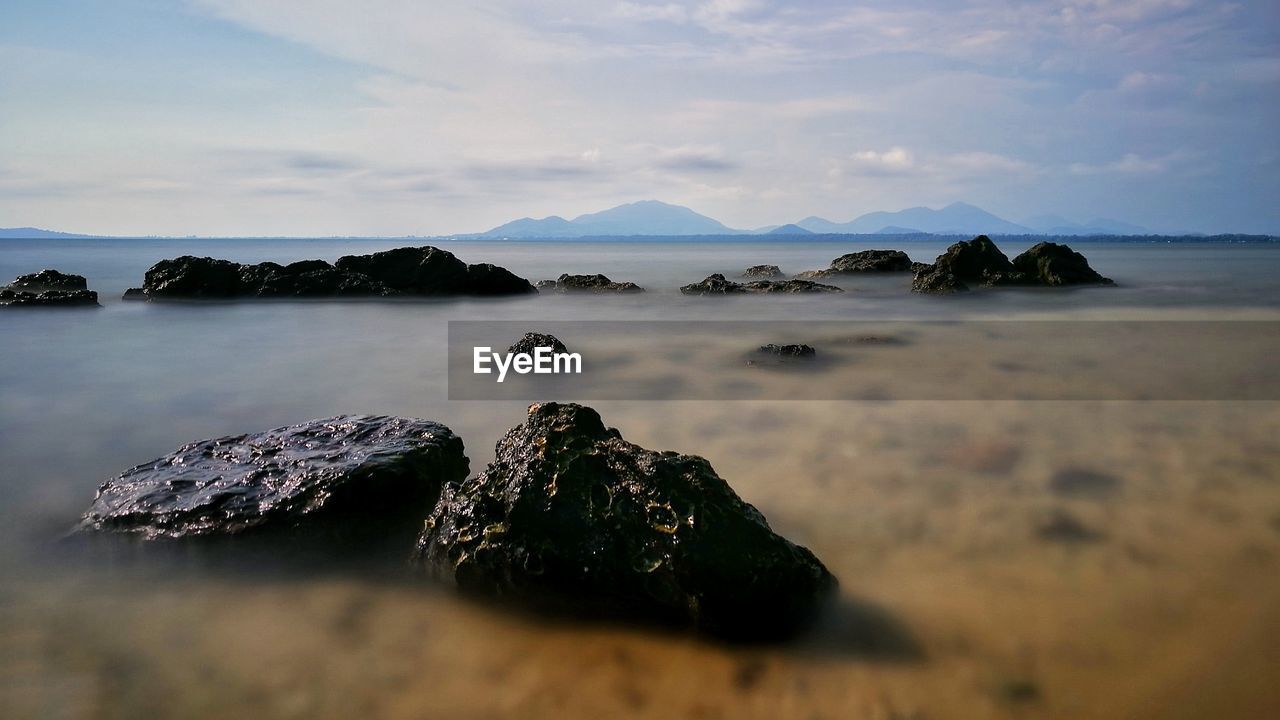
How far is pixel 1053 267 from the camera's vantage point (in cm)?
2477

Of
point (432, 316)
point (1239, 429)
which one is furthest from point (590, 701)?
point (432, 316)

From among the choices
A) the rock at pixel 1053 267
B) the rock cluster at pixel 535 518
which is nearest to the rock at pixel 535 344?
the rock cluster at pixel 535 518

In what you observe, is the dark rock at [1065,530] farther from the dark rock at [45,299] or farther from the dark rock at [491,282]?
the dark rock at [45,299]

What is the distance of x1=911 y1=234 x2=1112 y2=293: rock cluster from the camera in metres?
24.5

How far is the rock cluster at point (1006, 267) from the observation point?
963 inches

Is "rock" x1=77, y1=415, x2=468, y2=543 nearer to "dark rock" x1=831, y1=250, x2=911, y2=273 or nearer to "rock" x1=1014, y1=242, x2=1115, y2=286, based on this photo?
"rock" x1=1014, y1=242, x2=1115, y2=286

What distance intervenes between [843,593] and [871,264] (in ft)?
101

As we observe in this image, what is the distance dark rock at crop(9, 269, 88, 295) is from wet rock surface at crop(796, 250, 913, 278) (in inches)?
1016

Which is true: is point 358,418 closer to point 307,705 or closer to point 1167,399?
point 307,705

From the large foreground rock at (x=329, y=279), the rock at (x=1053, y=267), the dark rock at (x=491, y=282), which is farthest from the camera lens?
the rock at (x=1053, y=267)

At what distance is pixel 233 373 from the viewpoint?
9719 millimetres

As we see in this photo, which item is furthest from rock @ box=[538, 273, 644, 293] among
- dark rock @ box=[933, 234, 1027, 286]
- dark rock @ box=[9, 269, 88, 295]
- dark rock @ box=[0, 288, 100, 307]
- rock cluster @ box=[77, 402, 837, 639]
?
rock cluster @ box=[77, 402, 837, 639]

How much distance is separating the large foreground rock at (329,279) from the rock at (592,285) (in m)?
3.02

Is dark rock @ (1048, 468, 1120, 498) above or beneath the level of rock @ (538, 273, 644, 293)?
beneath
